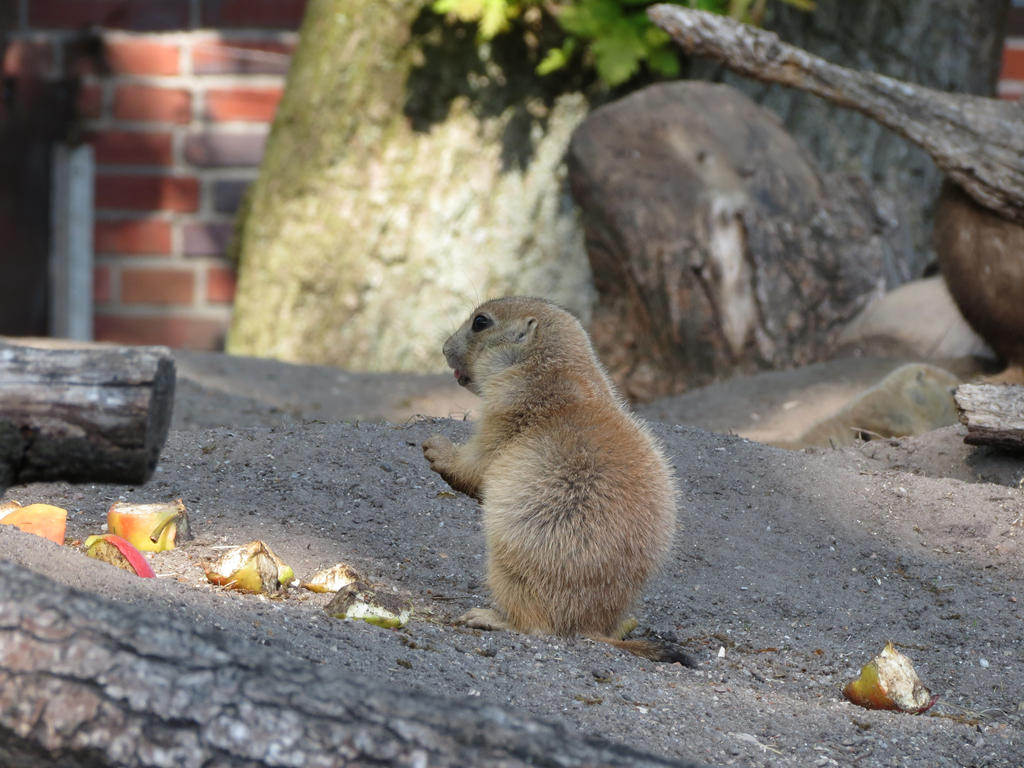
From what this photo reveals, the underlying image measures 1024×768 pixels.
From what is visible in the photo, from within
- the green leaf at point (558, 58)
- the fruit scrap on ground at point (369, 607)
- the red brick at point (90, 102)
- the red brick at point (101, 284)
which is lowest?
the red brick at point (101, 284)

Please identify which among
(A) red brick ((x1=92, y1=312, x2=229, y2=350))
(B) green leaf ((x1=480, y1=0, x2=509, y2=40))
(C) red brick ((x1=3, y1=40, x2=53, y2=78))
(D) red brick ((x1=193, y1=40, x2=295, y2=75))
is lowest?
(A) red brick ((x1=92, y1=312, x2=229, y2=350))

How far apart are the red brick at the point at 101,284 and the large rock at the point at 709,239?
139 inches

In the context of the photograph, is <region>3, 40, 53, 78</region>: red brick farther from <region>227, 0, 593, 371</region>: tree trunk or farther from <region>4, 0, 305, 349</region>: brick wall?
<region>227, 0, 593, 371</region>: tree trunk

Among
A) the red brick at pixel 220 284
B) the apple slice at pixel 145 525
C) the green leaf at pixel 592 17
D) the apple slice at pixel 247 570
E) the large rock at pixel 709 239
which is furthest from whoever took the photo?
the red brick at pixel 220 284

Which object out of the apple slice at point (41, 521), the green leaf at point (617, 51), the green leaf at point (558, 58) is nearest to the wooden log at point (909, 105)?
the green leaf at point (617, 51)

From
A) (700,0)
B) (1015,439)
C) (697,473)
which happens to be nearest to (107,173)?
(700,0)

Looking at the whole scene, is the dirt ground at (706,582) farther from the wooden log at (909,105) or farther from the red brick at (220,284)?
the red brick at (220,284)

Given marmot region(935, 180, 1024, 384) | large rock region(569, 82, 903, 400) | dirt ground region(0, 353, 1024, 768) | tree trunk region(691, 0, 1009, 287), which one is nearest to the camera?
dirt ground region(0, 353, 1024, 768)

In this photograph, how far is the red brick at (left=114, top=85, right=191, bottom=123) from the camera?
7.78m

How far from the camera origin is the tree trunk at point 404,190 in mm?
6957

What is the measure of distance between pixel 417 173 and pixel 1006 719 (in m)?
5.14

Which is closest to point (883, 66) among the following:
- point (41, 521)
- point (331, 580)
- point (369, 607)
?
point (331, 580)

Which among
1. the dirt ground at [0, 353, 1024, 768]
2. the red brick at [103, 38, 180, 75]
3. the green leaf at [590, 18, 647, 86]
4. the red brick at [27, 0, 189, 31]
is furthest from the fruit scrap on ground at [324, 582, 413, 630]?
the red brick at [27, 0, 189, 31]

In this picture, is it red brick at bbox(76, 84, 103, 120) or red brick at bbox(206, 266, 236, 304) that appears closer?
red brick at bbox(76, 84, 103, 120)
